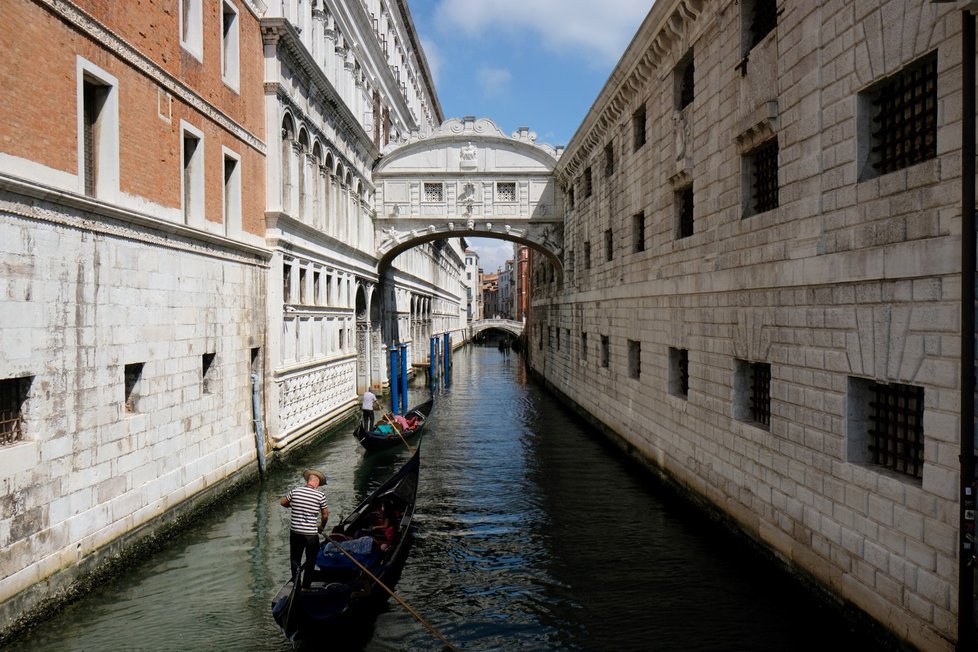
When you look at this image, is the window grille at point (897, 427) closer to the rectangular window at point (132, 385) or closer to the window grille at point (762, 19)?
the window grille at point (762, 19)

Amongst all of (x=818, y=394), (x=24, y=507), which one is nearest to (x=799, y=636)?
(x=818, y=394)

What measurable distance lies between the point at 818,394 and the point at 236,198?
8.96 meters

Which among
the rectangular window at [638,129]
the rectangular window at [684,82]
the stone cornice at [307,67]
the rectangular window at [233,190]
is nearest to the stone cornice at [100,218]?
the rectangular window at [233,190]

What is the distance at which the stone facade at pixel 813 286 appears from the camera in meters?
5.08

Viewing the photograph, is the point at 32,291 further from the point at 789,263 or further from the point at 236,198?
the point at 789,263

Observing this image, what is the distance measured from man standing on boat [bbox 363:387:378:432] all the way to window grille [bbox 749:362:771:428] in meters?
9.57

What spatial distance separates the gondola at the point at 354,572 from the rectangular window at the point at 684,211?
542 centimetres

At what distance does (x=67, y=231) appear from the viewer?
680 centimetres

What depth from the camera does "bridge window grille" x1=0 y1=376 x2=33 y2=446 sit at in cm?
611

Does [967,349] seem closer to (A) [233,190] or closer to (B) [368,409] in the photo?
(A) [233,190]

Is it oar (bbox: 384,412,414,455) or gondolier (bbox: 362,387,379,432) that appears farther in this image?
gondolier (bbox: 362,387,379,432)

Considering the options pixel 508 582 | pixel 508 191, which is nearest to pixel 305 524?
pixel 508 582

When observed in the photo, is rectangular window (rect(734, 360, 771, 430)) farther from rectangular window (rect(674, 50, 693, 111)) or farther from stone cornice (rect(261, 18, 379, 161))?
stone cornice (rect(261, 18, 379, 161))

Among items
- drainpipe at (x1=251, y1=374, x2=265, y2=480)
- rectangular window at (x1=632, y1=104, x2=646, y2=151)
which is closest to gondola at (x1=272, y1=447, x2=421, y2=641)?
drainpipe at (x1=251, y1=374, x2=265, y2=480)
